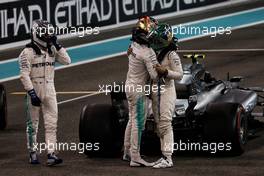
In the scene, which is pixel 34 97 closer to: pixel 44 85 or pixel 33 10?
pixel 44 85

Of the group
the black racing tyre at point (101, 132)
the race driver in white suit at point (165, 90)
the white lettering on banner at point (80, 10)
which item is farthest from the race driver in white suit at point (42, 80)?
the white lettering on banner at point (80, 10)

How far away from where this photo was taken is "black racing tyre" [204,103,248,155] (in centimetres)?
1527

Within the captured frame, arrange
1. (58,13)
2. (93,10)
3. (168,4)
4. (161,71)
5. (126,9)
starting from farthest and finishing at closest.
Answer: (168,4)
(126,9)
(93,10)
(58,13)
(161,71)

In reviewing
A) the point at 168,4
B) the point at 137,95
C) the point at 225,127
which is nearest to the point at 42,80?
the point at 137,95

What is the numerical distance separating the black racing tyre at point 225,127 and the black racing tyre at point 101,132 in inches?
55.0

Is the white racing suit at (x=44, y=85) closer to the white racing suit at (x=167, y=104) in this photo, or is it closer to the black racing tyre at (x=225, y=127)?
the white racing suit at (x=167, y=104)

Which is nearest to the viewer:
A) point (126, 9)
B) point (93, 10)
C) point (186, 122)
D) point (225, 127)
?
point (225, 127)

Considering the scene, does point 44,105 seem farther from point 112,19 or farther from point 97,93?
point 112,19

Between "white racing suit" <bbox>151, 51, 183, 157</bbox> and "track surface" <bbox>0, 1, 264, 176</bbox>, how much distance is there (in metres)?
0.40

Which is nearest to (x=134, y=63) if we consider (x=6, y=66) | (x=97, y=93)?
(x=97, y=93)

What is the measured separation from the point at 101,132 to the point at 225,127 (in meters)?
1.86

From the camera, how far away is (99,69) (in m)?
26.7

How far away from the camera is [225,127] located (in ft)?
50.1

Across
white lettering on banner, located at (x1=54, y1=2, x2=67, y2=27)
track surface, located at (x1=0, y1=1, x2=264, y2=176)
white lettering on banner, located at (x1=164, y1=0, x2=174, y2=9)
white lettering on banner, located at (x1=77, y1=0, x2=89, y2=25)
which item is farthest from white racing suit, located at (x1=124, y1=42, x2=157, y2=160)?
white lettering on banner, located at (x1=164, y1=0, x2=174, y2=9)
